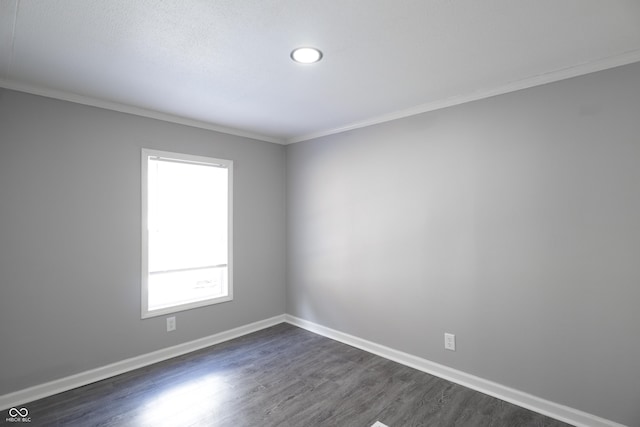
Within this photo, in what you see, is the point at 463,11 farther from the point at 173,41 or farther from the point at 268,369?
the point at 268,369

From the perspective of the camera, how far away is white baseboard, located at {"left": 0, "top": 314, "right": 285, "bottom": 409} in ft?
7.57

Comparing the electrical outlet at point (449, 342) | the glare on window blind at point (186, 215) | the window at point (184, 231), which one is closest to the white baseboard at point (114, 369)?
the window at point (184, 231)

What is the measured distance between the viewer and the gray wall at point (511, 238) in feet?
6.49

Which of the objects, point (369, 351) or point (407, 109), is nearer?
point (407, 109)

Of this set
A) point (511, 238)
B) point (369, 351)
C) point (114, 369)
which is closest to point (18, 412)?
point (114, 369)

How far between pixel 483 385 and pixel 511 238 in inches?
47.6

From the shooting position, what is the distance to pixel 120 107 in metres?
2.80

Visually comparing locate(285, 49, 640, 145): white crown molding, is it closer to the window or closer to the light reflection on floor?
the window

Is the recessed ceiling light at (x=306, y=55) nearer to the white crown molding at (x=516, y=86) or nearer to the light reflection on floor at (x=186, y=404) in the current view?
the white crown molding at (x=516, y=86)

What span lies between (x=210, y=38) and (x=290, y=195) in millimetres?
2550

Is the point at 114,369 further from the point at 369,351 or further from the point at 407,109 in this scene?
the point at 407,109

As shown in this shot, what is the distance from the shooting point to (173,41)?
1766 millimetres

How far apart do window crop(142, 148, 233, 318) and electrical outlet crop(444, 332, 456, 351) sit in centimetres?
234

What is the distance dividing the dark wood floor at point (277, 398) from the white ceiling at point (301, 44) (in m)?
2.41
